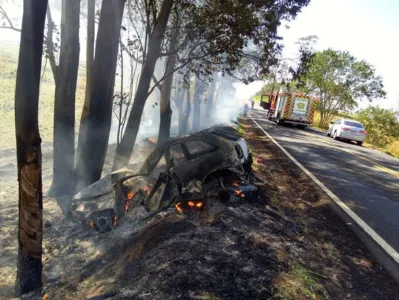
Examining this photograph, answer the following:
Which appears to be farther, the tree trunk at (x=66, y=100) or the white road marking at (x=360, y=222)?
the tree trunk at (x=66, y=100)

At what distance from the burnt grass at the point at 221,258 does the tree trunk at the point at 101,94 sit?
1651 mm


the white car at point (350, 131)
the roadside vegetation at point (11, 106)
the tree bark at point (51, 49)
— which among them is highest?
the tree bark at point (51, 49)

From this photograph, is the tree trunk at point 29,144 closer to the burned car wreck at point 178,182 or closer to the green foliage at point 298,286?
the burned car wreck at point 178,182

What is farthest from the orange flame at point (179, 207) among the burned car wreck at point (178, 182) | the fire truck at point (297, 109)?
the fire truck at point (297, 109)

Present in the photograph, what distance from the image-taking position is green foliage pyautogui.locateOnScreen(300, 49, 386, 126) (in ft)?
111

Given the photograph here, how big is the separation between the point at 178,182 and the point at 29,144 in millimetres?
2359

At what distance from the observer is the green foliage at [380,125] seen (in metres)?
Answer: 26.5

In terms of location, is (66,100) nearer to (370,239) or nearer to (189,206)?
(189,206)

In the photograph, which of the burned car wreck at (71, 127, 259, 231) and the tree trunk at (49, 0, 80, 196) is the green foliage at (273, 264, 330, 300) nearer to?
the burned car wreck at (71, 127, 259, 231)

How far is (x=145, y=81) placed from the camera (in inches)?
321

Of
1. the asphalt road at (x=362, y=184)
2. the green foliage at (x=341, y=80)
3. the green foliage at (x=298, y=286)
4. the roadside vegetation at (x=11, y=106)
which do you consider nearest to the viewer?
the green foliage at (x=298, y=286)

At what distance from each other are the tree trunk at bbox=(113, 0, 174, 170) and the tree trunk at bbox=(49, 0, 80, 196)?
1230 mm

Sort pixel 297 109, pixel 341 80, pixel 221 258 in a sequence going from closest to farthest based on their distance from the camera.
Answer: pixel 221 258 → pixel 297 109 → pixel 341 80

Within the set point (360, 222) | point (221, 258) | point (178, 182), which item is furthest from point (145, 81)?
point (360, 222)
